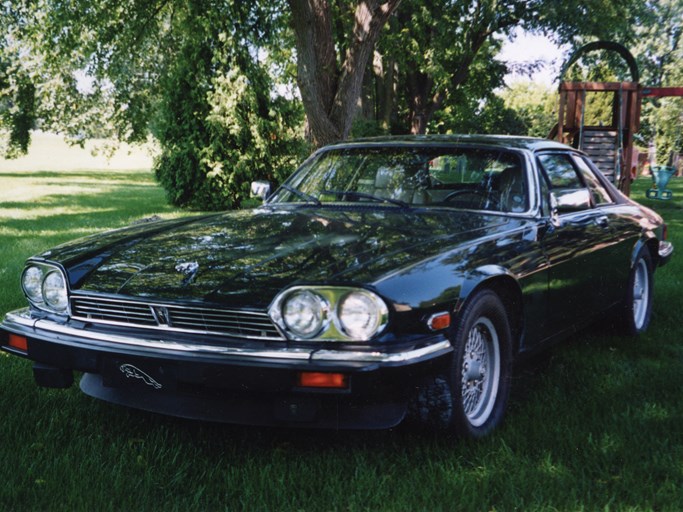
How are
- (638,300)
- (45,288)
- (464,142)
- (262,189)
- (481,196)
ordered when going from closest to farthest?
(45,288) < (481,196) < (464,142) < (262,189) < (638,300)

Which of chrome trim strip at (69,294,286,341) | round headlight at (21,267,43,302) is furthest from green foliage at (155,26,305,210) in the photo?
chrome trim strip at (69,294,286,341)

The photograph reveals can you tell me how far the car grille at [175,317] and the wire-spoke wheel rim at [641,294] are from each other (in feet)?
12.0

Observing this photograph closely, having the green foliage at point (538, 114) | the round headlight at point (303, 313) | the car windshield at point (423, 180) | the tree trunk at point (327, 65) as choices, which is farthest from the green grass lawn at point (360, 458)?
the green foliage at point (538, 114)

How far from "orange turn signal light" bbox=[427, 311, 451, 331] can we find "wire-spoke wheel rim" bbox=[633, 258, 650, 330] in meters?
3.07

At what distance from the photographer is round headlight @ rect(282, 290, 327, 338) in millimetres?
2932

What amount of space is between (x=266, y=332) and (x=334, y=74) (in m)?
8.02

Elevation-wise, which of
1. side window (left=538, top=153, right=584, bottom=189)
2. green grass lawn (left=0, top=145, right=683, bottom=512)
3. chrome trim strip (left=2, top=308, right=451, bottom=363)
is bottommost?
green grass lawn (left=0, top=145, right=683, bottom=512)

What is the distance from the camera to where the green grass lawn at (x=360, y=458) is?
9.48ft

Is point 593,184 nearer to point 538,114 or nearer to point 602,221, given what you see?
point 602,221

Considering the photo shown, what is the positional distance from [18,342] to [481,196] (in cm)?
249

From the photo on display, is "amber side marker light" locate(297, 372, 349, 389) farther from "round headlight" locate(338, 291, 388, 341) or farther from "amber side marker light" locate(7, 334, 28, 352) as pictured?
"amber side marker light" locate(7, 334, 28, 352)

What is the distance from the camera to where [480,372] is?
3.55 meters

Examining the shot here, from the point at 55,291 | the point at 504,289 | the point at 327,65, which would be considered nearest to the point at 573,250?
the point at 504,289

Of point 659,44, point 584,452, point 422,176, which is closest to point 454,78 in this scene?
point 422,176
